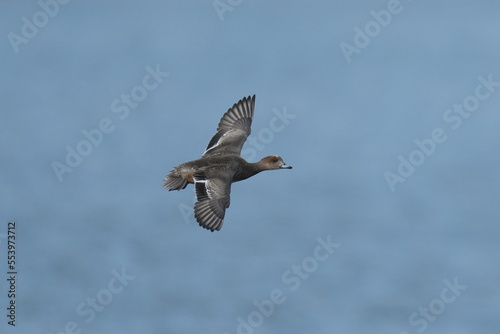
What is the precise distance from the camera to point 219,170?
13.6m

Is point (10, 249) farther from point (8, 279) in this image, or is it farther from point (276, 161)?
point (276, 161)

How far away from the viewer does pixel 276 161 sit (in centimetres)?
1448

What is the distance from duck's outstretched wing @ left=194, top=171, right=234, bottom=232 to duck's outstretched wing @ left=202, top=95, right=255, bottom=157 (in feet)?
3.37

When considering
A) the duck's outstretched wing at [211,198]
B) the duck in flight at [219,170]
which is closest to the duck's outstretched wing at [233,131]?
the duck in flight at [219,170]

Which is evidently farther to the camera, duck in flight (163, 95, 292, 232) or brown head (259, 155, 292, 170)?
brown head (259, 155, 292, 170)

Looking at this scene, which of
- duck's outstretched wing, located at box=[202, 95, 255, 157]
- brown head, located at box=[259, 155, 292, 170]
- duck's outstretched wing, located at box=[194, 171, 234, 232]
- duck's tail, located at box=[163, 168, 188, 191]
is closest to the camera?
duck's outstretched wing, located at box=[194, 171, 234, 232]

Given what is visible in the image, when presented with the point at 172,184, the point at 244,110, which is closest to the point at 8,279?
the point at 172,184

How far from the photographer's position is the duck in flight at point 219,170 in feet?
42.9

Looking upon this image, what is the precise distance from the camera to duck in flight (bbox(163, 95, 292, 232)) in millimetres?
13078

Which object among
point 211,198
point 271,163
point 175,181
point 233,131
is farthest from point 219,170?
point 233,131

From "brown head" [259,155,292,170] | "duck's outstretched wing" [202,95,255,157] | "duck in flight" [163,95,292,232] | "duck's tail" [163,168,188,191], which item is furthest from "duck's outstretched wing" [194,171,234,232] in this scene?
"duck's outstretched wing" [202,95,255,157]

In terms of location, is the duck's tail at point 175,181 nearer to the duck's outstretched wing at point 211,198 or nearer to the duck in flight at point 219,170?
A: the duck in flight at point 219,170

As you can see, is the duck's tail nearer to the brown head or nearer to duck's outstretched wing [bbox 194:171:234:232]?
duck's outstretched wing [bbox 194:171:234:232]

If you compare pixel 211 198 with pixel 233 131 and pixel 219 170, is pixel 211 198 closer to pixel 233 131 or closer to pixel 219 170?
pixel 219 170
